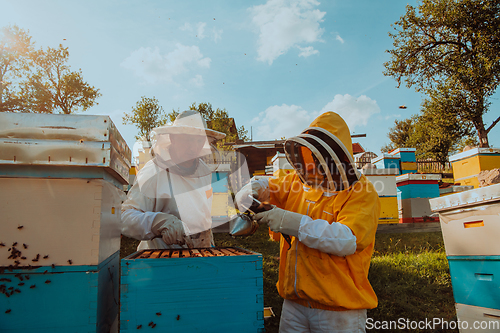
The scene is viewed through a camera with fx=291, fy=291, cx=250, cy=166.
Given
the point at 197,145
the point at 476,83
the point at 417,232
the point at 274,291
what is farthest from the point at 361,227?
the point at 476,83

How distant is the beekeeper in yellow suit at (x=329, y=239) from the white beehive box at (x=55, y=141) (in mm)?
985

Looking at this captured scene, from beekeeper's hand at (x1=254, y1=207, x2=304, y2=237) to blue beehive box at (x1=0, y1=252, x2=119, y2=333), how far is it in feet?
3.10

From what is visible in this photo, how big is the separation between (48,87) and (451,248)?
28.9 m

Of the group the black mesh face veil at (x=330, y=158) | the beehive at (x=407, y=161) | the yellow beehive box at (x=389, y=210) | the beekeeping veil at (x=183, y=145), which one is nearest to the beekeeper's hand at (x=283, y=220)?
the black mesh face veil at (x=330, y=158)

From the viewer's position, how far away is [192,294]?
1.36 m

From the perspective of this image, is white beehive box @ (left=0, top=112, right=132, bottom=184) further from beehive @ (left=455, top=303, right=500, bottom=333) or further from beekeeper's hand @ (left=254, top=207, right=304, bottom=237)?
beehive @ (left=455, top=303, right=500, bottom=333)

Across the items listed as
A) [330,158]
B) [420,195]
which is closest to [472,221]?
[330,158]

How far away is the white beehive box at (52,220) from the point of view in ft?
4.35

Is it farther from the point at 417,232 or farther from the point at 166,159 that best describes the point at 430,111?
the point at 166,159

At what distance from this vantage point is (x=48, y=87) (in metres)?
23.8

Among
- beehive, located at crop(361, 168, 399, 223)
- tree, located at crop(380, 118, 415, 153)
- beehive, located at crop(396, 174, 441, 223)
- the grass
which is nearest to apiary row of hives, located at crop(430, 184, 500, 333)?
the grass

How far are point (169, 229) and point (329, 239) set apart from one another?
988mm

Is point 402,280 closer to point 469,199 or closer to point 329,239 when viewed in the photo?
point 469,199

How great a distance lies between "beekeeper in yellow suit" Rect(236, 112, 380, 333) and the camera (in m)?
1.68
